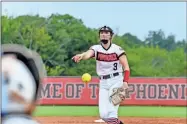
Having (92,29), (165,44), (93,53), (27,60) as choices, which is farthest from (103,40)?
(165,44)

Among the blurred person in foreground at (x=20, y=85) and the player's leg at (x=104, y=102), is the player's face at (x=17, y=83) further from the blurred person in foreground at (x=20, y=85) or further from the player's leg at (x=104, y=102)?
the player's leg at (x=104, y=102)

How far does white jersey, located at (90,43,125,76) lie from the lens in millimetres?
8531

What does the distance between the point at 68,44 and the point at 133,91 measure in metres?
11.2

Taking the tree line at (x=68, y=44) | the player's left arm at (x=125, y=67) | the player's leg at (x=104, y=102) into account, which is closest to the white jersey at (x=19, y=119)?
the player's left arm at (x=125, y=67)

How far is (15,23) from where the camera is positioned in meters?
29.9

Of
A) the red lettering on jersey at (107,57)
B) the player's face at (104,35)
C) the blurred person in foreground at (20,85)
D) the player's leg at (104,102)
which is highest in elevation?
the player's face at (104,35)

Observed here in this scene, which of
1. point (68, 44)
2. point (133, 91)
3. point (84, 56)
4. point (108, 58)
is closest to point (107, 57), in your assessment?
point (108, 58)

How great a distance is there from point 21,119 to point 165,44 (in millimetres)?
47045

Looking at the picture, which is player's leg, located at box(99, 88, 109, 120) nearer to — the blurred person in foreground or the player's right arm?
the player's right arm

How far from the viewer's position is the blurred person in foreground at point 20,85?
62.7 inches

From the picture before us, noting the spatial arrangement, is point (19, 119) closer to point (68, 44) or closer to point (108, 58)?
point (108, 58)

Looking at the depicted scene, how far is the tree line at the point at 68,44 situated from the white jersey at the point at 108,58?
652 inches

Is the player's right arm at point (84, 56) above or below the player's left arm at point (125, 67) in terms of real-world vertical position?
above

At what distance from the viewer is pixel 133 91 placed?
849 inches
